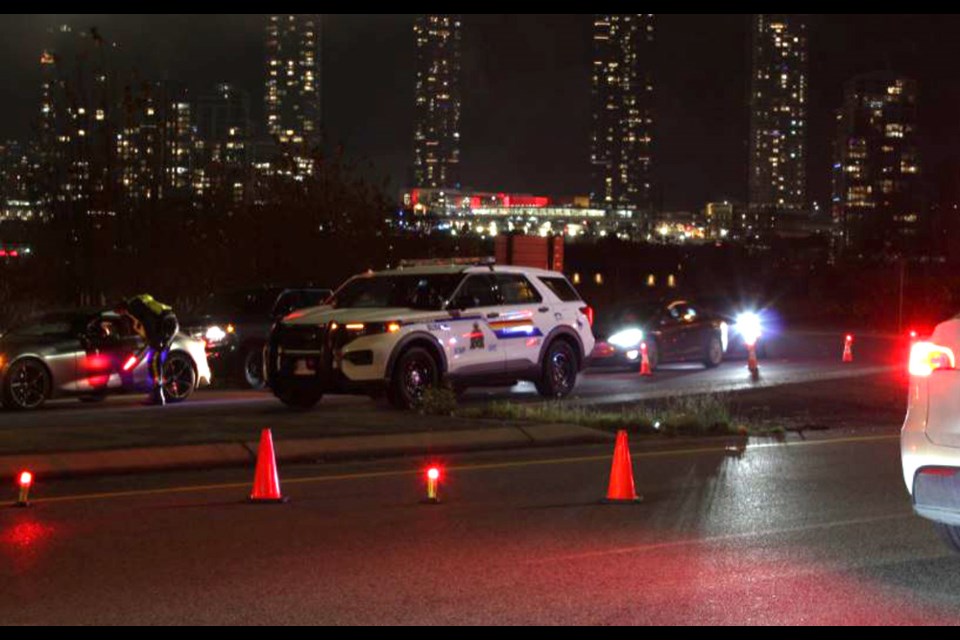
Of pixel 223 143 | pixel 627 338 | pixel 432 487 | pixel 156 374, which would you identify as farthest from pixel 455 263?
pixel 223 143

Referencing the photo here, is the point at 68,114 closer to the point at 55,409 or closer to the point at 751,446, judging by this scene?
the point at 55,409

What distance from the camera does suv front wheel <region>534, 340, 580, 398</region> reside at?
20109 mm

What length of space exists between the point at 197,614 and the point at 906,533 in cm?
518

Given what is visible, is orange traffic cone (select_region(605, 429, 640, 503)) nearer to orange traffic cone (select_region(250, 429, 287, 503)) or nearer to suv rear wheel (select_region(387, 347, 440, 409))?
orange traffic cone (select_region(250, 429, 287, 503))

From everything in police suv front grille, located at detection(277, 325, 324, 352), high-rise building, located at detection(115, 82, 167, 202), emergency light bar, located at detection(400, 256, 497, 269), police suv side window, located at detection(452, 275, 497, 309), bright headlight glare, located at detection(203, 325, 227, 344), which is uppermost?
high-rise building, located at detection(115, 82, 167, 202)

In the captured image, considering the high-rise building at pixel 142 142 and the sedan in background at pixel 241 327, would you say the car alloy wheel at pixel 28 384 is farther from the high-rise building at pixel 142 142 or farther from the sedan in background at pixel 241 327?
the high-rise building at pixel 142 142

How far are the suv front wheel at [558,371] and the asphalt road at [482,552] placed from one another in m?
6.84

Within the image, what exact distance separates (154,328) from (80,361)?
108 centimetres

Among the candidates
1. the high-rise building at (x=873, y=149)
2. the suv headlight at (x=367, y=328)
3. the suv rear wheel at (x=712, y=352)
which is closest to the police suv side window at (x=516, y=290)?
the suv headlight at (x=367, y=328)

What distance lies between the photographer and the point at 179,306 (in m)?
32.9

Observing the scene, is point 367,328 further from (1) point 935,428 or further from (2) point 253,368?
(1) point 935,428

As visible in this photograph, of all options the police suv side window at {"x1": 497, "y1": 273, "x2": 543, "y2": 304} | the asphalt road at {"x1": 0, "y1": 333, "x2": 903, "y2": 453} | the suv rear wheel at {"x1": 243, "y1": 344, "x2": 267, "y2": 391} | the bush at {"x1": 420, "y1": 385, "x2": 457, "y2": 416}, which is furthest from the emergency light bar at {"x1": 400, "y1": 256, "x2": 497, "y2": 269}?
the suv rear wheel at {"x1": 243, "y1": 344, "x2": 267, "y2": 391}

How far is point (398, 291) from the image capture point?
741 inches

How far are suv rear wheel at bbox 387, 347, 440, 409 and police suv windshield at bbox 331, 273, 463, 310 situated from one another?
0.72 metres
